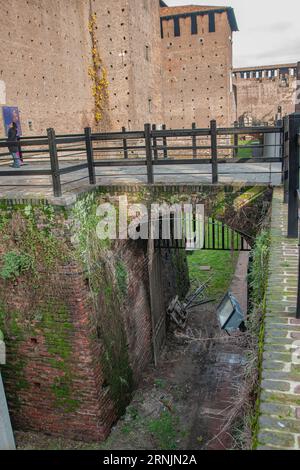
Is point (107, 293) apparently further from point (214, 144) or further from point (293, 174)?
point (293, 174)

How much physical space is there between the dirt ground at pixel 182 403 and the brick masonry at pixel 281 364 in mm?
1722

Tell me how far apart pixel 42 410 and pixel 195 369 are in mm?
3486

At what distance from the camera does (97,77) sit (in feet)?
60.3

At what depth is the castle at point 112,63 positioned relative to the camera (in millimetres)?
13156

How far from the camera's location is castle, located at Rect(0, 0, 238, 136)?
1316cm

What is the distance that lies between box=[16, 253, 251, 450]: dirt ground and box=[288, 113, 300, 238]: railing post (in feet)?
4.95

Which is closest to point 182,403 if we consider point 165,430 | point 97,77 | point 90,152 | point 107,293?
point 165,430

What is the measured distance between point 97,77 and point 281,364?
59.4 feet

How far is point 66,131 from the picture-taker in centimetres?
1591

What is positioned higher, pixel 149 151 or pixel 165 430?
pixel 149 151

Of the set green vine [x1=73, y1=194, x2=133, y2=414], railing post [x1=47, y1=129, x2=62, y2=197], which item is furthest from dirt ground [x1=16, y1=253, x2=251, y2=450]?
railing post [x1=47, y1=129, x2=62, y2=197]

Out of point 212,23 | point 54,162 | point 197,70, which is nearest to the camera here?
point 54,162

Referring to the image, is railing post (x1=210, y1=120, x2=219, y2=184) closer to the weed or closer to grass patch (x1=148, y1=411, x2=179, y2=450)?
the weed

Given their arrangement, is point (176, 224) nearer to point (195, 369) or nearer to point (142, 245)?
point (142, 245)
